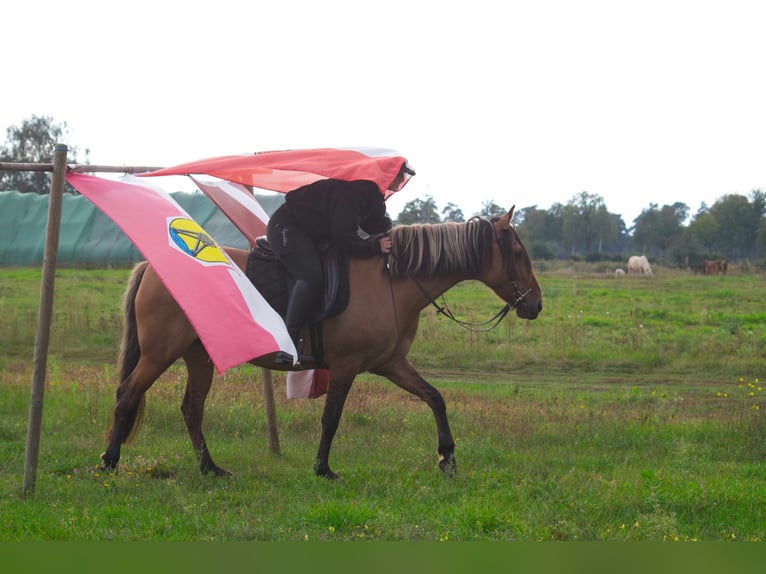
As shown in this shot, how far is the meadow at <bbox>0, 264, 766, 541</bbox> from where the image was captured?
5371mm

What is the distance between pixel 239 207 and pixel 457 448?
336 cm

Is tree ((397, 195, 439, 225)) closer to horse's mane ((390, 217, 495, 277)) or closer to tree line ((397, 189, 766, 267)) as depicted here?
horse's mane ((390, 217, 495, 277))

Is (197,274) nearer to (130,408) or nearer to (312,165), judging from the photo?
(312,165)

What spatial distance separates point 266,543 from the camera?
4691 mm

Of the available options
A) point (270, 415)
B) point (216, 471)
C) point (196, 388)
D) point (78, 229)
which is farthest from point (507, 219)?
point (78, 229)

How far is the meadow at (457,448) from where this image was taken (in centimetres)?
537

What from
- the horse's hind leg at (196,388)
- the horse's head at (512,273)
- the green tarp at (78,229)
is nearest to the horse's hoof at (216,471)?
the horse's hind leg at (196,388)

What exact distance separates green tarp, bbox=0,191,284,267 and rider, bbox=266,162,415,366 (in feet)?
35.5

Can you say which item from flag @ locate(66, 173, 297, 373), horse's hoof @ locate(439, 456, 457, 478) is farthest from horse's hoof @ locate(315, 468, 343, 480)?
flag @ locate(66, 173, 297, 373)

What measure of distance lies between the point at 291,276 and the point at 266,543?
283cm

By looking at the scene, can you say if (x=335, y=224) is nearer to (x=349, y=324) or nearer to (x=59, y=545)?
(x=349, y=324)

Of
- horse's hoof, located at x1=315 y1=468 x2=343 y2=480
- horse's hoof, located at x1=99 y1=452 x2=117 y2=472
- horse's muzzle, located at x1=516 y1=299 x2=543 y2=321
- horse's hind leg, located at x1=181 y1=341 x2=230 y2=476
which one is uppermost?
horse's muzzle, located at x1=516 y1=299 x2=543 y2=321

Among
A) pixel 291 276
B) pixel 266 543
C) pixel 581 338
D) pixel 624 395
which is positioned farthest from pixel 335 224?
pixel 581 338

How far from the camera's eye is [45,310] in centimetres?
608
